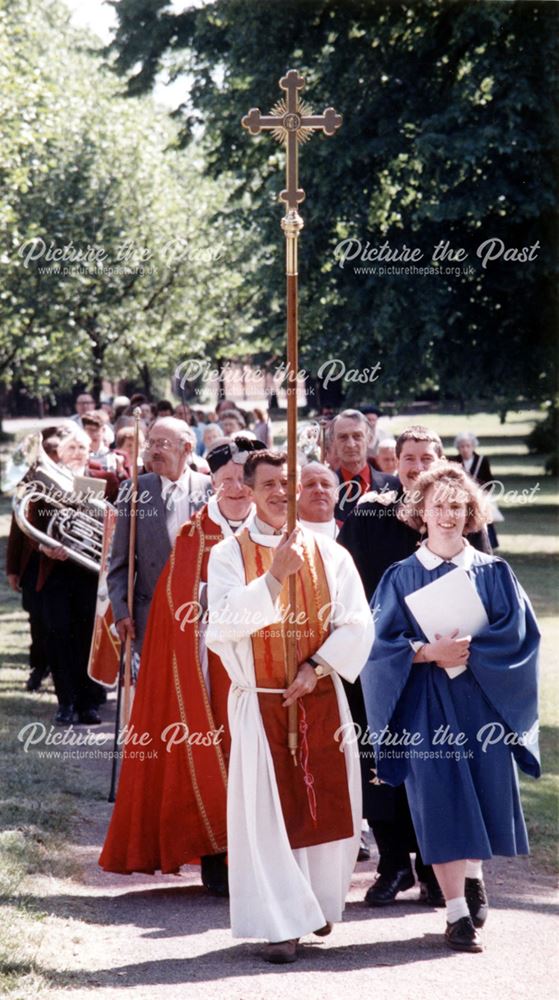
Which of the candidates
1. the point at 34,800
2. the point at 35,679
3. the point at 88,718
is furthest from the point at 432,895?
the point at 35,679

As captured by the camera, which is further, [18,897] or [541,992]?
[18,897]

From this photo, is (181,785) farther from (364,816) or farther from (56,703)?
(56,703)

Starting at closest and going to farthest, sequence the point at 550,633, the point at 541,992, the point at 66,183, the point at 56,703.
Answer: the point at 541,992, the point at 56,703, the point at 550,633, the point at 66,183

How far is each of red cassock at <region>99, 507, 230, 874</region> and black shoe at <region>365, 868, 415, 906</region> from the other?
0.73m

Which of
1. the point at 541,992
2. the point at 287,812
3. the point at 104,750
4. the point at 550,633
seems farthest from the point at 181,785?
the point at 550,633

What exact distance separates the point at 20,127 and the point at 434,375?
24.7 feet

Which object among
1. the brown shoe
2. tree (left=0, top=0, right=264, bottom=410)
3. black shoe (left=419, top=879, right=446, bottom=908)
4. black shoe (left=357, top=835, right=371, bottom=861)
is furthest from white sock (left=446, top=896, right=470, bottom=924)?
tree (left=0, top=0, right=264, bottom=410)

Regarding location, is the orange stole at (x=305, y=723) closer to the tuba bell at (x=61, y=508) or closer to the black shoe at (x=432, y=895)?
the black shoe at (x=432, y=895)

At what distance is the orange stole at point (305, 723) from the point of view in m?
6.22

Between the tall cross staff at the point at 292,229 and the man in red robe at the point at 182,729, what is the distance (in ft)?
4.25

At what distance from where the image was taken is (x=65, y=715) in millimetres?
11328

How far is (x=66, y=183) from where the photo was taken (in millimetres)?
33500

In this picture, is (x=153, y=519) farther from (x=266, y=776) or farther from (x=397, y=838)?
(x=266, y=776)

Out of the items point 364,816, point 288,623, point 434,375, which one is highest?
point 434,375
